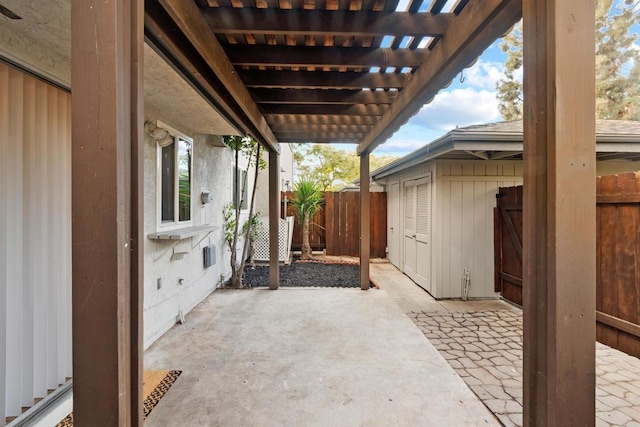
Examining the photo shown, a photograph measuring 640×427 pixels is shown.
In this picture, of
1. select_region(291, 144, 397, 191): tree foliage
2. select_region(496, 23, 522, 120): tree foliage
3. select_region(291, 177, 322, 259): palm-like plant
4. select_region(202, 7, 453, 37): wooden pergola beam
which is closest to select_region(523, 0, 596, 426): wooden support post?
select_region(202, 7, 453, 37): wooden pergola beam

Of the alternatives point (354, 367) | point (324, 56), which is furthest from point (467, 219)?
point (324, 56)

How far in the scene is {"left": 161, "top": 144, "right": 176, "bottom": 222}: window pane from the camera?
3675 mm

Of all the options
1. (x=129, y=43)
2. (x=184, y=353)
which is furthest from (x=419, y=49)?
(x=184, y=353)

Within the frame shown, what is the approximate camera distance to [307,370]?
8.77 ft

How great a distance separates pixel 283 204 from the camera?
920 cm

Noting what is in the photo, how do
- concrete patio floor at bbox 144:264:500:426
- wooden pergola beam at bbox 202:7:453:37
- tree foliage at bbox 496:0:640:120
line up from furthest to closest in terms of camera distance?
1. tree foliage at bbox 496:0:640:120
2. concrete patio floor at bbox 144:264:500:426
3. wooden pergola beam at bbox 202:7:453:37

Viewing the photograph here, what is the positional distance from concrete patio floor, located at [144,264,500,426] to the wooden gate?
1746mm

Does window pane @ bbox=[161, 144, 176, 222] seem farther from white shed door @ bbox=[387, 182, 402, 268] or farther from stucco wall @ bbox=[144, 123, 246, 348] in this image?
white shed door @ bbox=[387, 182, 402, 268]

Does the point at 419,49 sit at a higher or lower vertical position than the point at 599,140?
higher

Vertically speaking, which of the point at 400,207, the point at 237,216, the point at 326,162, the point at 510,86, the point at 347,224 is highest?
the point at 510,86

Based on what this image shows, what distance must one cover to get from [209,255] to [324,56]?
3.68 metres

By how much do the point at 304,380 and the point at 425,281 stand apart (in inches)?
143

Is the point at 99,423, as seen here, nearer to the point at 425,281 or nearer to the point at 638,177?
the point at 638,177

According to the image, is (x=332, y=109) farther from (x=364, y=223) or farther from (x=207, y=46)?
(x=364, y=223)
